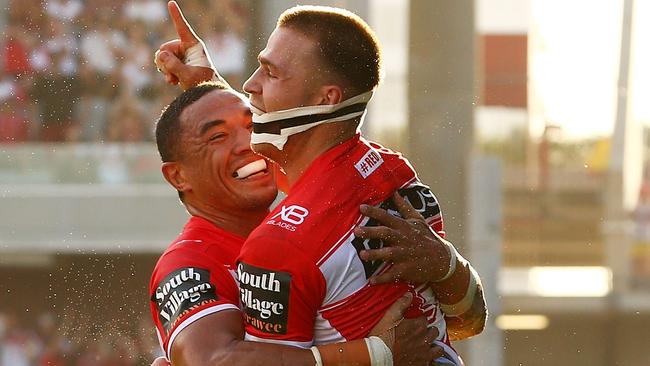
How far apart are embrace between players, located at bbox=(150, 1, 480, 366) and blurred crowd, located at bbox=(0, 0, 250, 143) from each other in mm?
6469

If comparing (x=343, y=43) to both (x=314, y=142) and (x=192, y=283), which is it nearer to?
(x=314, y=142)

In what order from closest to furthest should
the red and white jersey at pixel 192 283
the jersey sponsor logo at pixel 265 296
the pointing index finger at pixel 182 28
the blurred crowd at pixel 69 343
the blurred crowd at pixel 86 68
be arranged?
1. the jersey sponsor logo at pixel 265 296
2. the red and white jersey at pixel 192 283
3. the pointing index finger at pixel 182 28
4. the blurred crowd at pixel 69 343
5. the blurred crowd at pixel 86 68

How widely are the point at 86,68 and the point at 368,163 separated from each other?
6995mm

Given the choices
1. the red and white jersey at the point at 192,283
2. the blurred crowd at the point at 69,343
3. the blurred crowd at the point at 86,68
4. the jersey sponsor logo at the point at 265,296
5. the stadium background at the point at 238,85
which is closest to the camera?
the jersey sponsor logo at the point at 265,296

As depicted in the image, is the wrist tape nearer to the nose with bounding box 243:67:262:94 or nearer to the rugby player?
the rugby player

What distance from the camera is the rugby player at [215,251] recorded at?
93.4 inches

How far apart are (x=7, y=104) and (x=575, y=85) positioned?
4.25 meters

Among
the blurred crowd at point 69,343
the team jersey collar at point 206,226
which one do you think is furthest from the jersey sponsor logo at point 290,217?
the blurred crowd at point 69,343

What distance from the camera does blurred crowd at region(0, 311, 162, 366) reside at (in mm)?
8000

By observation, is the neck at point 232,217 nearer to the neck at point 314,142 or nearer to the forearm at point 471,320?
the neck at point 314,142

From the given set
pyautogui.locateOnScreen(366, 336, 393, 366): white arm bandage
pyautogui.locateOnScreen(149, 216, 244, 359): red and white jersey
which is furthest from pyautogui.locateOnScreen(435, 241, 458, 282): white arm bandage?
pyautogui.locateOnScreen(149, 216, 244, 359): red and white jersey

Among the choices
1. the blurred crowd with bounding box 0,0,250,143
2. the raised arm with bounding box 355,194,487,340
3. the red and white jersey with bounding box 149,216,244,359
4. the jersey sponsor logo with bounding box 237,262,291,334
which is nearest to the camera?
the jersey sponsor logo with bounding box 237,262,291,334

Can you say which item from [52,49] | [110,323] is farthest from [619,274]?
[52,49]

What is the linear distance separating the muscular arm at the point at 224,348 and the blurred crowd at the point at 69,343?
5458mm
